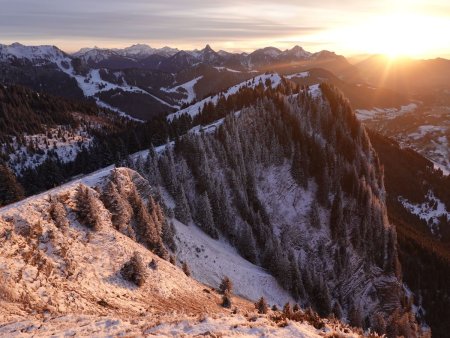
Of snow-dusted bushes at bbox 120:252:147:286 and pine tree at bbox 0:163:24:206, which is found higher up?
snow-dusted bushes at bbox 120:252:147:286

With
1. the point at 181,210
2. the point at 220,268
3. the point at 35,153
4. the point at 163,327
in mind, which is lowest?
the point at 35,153

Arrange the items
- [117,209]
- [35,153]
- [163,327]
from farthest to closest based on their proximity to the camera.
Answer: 1. [35,153]
2. [117,209]
3. [163,327]

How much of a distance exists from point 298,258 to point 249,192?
20.2 m

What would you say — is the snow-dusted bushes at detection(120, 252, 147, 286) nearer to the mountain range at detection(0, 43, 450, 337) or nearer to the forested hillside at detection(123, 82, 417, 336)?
the mountain range at detection(0, 43, 450, 337)

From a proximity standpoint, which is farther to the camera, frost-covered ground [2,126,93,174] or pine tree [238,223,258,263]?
frost-covered ground [2,126,93,174]

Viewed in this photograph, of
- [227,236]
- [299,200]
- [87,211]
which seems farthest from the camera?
[299,200]

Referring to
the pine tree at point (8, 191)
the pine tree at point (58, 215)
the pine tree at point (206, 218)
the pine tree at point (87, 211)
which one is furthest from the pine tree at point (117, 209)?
the pine tree at point (8, 191)

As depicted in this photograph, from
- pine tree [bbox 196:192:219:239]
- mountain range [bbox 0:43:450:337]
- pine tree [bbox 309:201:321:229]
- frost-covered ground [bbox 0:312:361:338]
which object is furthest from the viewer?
pine tree [bbox 309:201:321:229]

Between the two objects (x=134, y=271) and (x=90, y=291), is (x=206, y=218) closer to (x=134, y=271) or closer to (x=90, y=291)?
(x=134, y=271)

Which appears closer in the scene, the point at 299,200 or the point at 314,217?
the point at 314,217

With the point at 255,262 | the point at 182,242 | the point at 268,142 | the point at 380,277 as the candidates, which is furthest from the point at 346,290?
the point at 182,242

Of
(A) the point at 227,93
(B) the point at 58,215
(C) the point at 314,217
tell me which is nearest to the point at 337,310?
(C) the point at 314,217

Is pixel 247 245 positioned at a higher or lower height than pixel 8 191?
lower

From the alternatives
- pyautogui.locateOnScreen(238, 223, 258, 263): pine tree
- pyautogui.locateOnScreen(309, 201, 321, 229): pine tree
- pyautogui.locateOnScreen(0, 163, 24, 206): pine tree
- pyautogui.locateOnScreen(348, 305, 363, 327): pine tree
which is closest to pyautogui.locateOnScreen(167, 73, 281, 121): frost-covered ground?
pyautogui.locateOnScreen(309, 201, 321, 229): pine tree
